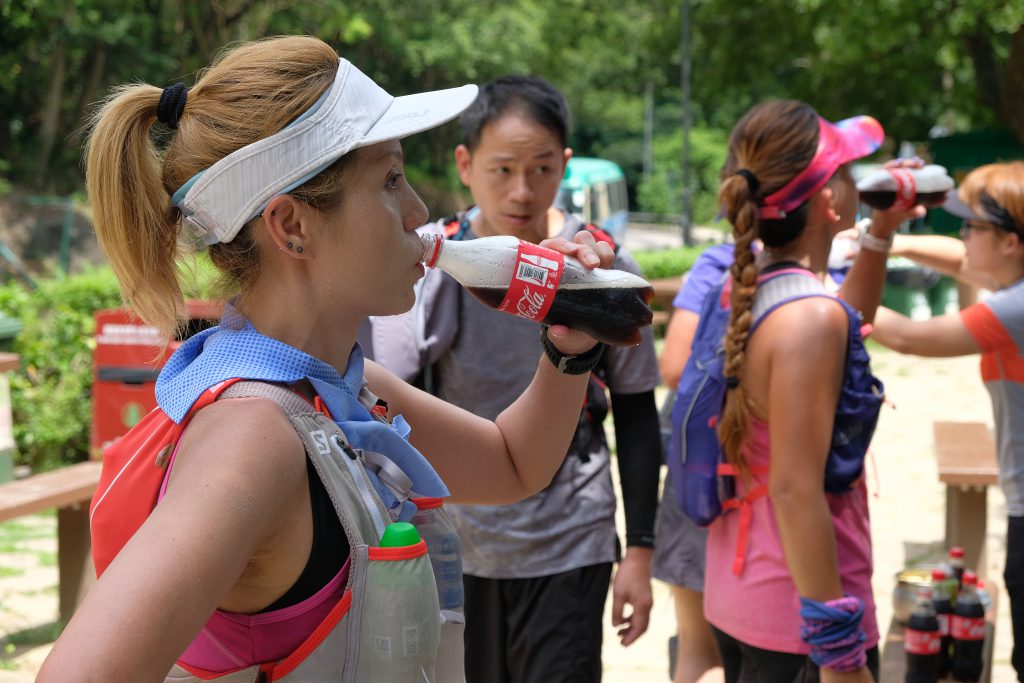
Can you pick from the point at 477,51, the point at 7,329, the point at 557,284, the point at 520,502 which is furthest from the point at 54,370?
the point at 477,51

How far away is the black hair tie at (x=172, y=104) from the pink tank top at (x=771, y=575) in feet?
5.66

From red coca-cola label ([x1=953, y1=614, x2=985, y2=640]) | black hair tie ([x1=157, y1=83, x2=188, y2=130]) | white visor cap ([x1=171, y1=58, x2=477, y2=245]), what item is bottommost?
red coca-cola label ([x1=953, y1=614, x2=985, y2=640])

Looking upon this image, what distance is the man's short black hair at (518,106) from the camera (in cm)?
351

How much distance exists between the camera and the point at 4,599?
661cm

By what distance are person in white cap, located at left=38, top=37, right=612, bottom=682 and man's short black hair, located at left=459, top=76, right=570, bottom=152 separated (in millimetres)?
1676

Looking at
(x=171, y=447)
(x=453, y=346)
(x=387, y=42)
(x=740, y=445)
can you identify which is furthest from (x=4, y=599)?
(x=387, y=42)

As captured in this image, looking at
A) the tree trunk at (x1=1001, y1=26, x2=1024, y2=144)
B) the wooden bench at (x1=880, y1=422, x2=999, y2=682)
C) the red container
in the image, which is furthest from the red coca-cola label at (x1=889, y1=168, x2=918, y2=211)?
the tree trunk at (x1=1001, y1=26, x2=1024, y2=144)

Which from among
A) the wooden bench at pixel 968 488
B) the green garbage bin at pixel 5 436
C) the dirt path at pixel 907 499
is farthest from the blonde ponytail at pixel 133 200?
the green garbage bin at pixel 5 436

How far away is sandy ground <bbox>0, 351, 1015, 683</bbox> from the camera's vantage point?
5.68 meters

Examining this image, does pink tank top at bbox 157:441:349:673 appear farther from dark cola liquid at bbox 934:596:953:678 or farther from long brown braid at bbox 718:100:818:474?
dark cola liquid at bbox 934:596:953:678

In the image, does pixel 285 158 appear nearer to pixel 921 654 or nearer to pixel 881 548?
pixel 921 654

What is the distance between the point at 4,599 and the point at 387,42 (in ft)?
90.3

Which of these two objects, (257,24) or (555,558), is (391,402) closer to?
(555,558)

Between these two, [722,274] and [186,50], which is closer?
[722,274]
